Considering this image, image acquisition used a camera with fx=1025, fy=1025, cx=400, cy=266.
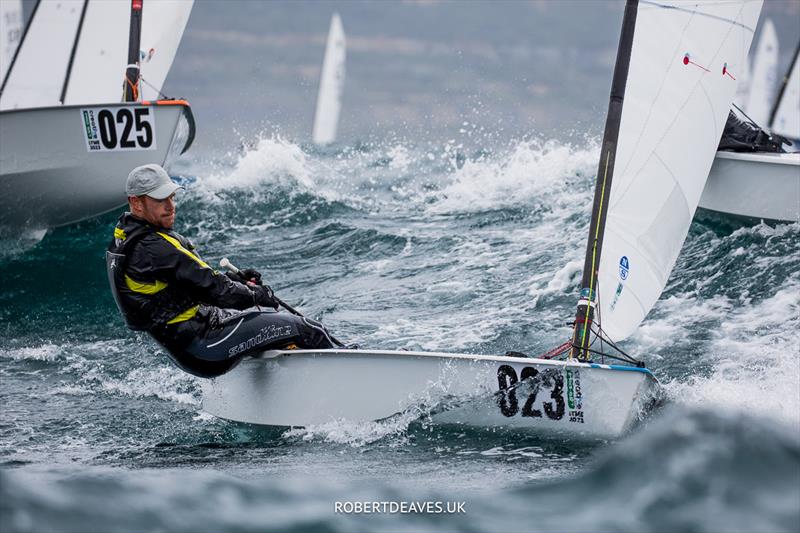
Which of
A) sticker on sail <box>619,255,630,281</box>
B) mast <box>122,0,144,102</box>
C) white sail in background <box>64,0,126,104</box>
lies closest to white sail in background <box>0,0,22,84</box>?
white sail in background <box>64,0,126,104</box>

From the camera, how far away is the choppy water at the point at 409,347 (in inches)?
94.0

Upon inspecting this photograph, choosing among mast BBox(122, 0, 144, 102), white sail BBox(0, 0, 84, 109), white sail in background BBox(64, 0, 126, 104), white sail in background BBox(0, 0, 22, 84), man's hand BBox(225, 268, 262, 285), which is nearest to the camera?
man's hand BBox(225, 268, 262, 285)

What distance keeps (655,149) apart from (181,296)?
2.60m

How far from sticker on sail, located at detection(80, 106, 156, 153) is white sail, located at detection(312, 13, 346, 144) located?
87.7 ft

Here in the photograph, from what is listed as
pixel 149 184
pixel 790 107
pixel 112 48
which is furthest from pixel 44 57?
pixel 790 107

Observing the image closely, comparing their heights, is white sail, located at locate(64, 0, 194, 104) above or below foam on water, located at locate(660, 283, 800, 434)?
above

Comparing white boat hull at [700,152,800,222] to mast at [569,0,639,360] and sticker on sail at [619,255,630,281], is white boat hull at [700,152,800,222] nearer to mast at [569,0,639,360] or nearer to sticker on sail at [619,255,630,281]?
mast at [569,0,639,360]

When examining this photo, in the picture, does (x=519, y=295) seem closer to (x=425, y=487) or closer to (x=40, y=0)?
(x=425, y=487)

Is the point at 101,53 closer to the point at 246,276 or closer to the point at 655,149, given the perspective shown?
the point at 246,276

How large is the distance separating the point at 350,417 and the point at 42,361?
2.65 metres

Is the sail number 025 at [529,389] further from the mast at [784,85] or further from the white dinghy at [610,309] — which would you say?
the mast at [784,85]

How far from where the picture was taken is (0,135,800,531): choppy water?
2389 millimetres

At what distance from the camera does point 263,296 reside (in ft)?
15.4

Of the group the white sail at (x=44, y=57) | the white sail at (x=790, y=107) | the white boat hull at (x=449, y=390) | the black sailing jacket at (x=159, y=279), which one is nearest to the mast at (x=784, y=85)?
the white sail at (x=790, y=107)
